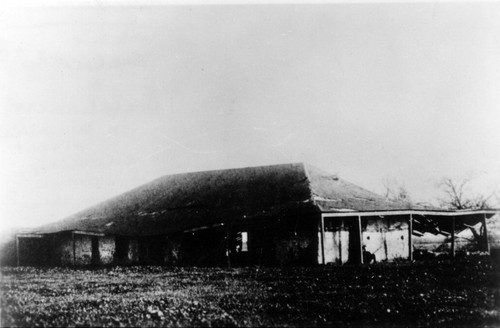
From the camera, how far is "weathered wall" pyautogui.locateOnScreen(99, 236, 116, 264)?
2833 cm

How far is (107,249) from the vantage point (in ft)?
93.3

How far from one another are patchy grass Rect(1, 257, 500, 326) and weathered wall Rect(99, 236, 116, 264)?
1032 centimetres

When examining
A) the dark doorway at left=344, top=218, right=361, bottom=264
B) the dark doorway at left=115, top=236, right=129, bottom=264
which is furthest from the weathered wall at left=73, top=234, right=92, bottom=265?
the dark doorway at left=344, top=218, right=361, bottom=264

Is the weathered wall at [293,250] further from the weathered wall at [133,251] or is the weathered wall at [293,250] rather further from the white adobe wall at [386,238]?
the weathered wall at [133,251]

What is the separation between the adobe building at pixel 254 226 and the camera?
22984 mm

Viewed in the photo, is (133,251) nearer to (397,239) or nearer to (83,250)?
(83,250)

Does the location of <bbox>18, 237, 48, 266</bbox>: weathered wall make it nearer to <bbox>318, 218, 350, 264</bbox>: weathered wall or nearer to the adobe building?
the adobe building

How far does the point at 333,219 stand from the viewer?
23.3 metres

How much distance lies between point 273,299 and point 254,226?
12.6m

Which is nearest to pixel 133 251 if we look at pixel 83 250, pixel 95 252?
pixel 95 252

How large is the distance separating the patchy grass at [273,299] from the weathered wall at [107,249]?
10317mm

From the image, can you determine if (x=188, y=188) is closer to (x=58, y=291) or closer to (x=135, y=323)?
(x=58, y=291)

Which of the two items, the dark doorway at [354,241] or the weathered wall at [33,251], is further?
the weathered wall at [33,251]

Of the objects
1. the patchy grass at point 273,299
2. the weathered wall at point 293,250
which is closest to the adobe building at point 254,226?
the weathered wall at point 293,250
